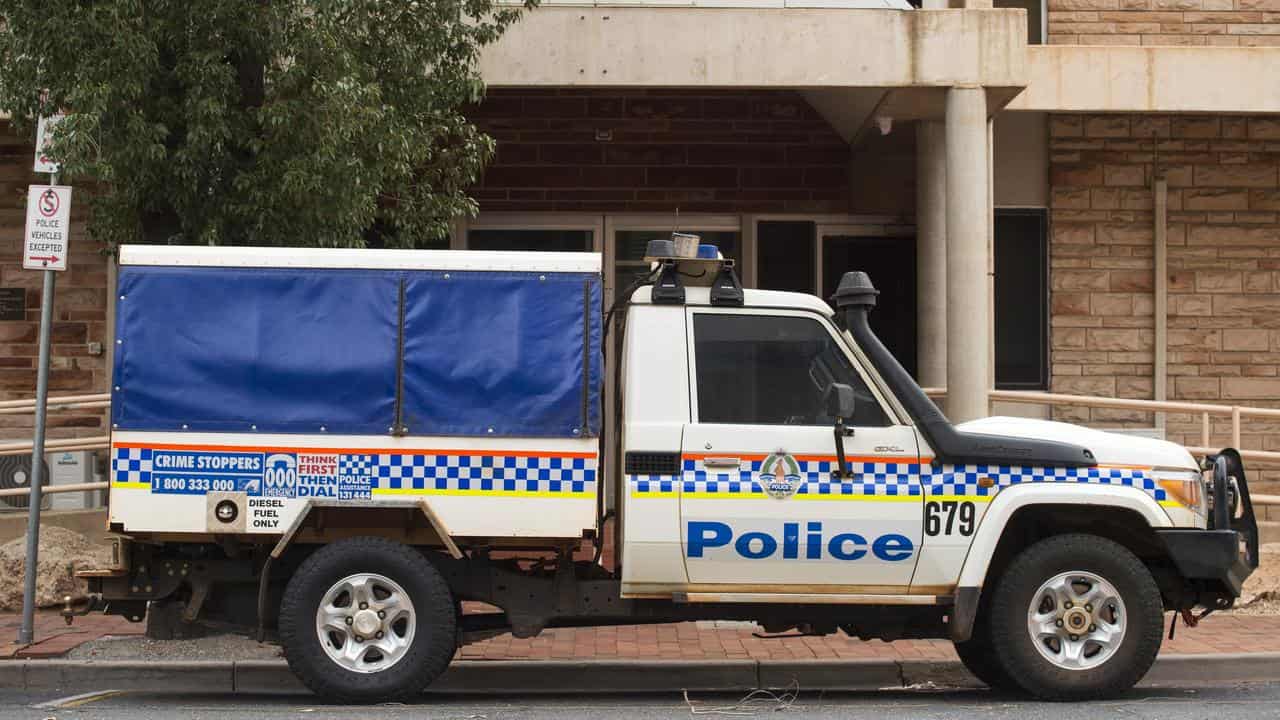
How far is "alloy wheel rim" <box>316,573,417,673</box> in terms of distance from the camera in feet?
22.8

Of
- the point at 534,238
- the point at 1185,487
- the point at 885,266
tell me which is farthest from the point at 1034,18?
the point at 1185,487

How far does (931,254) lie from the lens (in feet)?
41.9

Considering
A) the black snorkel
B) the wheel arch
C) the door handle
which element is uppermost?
the black snorkel

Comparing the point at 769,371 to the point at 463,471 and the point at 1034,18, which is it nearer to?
the point at 463,471

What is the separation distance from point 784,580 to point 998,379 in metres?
7.32

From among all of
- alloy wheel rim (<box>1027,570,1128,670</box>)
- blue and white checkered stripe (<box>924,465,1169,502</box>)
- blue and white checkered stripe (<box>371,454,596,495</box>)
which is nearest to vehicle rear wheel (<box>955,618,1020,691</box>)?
alloy wheel rim (<box>1027,570,1128,670</box>)

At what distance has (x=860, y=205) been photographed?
1411cm

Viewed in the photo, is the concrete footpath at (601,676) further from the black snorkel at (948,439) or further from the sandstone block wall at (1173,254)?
the sandstone block wall at (1173,254)

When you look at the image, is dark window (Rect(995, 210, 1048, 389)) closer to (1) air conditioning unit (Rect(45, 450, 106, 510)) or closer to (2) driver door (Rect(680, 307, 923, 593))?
(2) driver door (Rect(680, 307, 923, 593))

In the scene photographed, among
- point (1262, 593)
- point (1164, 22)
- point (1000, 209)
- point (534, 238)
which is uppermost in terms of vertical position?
point (1164, 22)

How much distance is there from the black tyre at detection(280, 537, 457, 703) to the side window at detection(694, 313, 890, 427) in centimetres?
159

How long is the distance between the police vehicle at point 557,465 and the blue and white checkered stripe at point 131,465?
2 cm

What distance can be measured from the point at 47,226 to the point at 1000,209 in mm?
8611

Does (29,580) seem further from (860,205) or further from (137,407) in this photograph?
(860,205)
